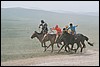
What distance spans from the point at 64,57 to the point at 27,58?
6.86ft

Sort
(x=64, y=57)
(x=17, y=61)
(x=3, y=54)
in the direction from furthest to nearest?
(x=3, y=54)
(x=64, y=57)
(x=17, y=61)

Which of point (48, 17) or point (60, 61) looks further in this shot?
point (48, 17)

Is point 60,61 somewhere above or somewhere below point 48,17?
below

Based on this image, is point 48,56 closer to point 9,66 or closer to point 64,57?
point 64,57

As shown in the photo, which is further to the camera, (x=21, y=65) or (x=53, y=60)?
(x=53, y=60)

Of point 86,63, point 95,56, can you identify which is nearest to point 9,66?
point 86,63

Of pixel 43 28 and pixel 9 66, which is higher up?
pixel 43 28

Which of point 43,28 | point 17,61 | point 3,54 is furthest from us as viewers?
point 43,28

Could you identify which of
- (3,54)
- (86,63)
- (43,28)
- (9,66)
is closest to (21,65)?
(9,66)

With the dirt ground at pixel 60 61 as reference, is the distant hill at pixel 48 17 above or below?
above

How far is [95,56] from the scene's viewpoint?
2148 cm

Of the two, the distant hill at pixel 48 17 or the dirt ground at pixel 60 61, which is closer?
the dirt ground at pixel 60 61

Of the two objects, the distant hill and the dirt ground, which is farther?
the distant hill

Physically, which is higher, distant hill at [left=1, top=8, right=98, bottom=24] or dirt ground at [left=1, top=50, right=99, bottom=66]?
distant hill at [left=1, top=8, right=98, bottom=24]
